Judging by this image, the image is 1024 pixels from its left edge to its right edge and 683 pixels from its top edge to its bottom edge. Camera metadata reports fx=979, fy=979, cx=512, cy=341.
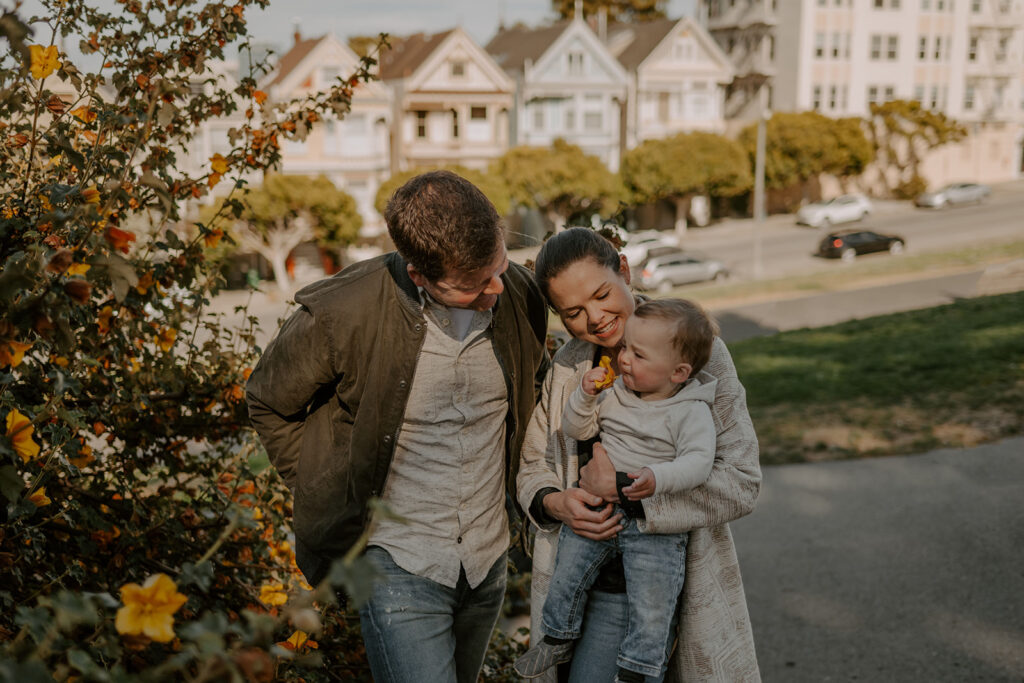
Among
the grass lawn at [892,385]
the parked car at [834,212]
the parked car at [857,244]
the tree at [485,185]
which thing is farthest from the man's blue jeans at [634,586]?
the parked car at [834,212]

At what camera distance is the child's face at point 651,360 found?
279cm

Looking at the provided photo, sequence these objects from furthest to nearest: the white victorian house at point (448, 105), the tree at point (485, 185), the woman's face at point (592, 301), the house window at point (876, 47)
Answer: the house window at point (876, 47) → the white victorian house at point (448, 105) → the tree at point (485, 185) → the woman's face at point (592, 301)

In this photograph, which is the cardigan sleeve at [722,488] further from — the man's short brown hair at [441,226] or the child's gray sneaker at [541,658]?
the man's short brown hair at [441,226]

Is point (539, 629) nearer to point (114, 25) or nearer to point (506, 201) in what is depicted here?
point (114, 25)

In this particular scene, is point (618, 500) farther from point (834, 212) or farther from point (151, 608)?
point (834, 212)

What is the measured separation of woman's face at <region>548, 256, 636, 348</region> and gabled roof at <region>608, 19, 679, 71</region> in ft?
140

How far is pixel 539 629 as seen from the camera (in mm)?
3094

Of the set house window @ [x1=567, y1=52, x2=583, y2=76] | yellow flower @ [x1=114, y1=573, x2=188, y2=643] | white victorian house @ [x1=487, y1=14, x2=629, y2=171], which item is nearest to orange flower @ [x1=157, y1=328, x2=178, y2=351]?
yellow flower @ [x1=114, y1=573, x2=188, y2=643]

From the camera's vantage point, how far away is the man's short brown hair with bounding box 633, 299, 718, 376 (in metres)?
2.79

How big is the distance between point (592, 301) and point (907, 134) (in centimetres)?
4780

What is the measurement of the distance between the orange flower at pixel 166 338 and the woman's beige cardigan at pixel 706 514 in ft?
5.55

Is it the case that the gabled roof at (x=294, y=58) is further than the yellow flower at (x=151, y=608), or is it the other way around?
the gabled roof at (x=294, y=58)

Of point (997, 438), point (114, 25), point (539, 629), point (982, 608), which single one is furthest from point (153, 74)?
point (997, 438)

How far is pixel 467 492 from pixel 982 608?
4.02 m
